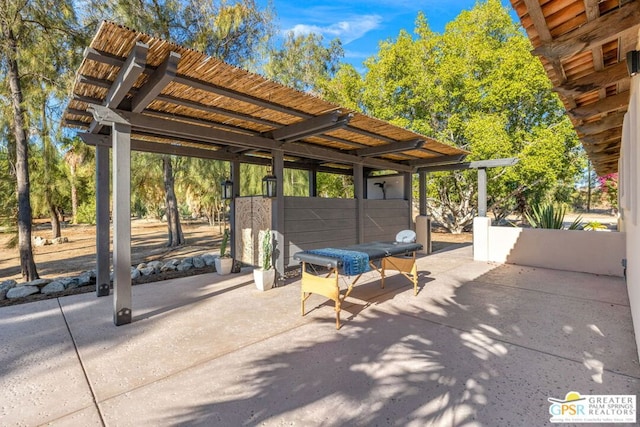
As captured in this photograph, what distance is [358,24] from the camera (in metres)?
13.2

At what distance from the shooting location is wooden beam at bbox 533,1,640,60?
1891 mm

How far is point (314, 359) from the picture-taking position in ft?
8.76

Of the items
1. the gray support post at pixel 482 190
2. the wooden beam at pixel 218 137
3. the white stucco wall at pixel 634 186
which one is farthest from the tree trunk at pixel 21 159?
the gray support post at pixel 482 190

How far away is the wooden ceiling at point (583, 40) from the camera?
1.92 m

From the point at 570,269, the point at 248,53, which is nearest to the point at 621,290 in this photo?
the point at 570,269

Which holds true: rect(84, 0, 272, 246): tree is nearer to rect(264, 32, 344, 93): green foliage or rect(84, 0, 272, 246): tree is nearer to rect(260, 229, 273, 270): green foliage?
rect(264, 32, 344, 93): green foliage

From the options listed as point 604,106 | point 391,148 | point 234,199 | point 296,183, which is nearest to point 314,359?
point 604,106

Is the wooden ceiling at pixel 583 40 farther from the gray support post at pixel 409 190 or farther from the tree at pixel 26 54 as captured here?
the tree at pixel 26 54

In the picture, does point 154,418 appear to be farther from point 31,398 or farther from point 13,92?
point 13,92

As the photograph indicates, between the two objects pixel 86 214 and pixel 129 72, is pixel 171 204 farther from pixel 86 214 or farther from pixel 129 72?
pixel 86 214

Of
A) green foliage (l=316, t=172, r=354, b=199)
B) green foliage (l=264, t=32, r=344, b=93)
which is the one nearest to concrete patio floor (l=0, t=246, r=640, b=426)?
green foliage (l=316, t=172, r=354, b=199)

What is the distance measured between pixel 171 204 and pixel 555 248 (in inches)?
444

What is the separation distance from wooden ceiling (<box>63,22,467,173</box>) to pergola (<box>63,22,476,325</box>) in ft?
0.04

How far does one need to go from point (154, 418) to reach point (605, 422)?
9.22 feet
